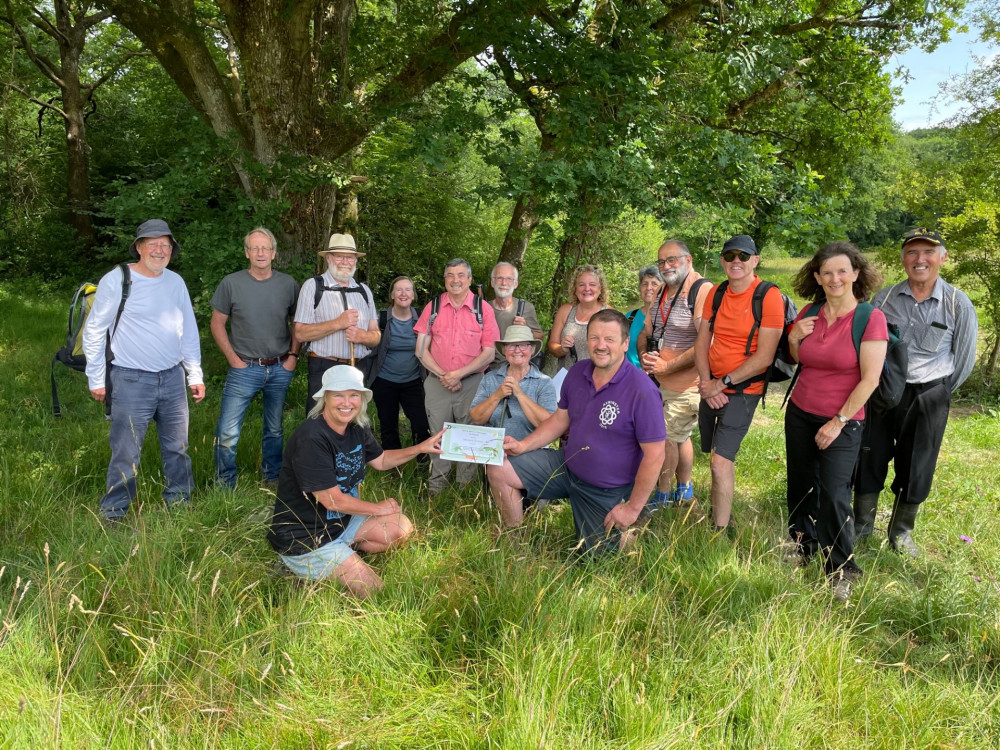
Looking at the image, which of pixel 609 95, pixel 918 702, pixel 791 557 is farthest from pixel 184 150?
pixel 918 702

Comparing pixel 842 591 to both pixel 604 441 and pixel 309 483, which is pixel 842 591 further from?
pixel 309 483

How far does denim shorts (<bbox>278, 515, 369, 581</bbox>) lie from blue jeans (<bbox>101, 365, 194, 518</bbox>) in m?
1.22

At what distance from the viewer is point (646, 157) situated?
6.15 m

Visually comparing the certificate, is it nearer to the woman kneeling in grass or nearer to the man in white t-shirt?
the woman kneeling in grass

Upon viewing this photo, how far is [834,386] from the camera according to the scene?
3.88 meters

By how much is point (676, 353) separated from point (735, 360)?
627mm

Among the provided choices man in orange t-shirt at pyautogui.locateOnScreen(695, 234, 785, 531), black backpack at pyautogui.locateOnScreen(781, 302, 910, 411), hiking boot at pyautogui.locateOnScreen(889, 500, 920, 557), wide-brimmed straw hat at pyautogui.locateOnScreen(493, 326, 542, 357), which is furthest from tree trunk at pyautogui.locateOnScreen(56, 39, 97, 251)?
hiking boot at pyautogui.locateOnScreen(889, 500, 920, 557)

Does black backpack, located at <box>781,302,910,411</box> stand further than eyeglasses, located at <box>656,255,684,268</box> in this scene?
No

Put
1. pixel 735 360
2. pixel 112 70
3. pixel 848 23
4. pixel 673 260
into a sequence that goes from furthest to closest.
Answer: pixel 112 70 → pixel 848 23 → pixel 673 260 → pixel 735 360

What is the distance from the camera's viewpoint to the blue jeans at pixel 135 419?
170 inches

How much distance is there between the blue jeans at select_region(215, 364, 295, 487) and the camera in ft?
16.7

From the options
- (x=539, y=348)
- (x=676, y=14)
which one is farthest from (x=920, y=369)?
(x=676, y=14)

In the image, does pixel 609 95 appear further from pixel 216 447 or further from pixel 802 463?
pixel 216 447

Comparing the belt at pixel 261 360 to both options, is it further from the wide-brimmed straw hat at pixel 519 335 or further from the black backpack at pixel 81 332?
the wide-brimmed straw hat at pixel 519 335
